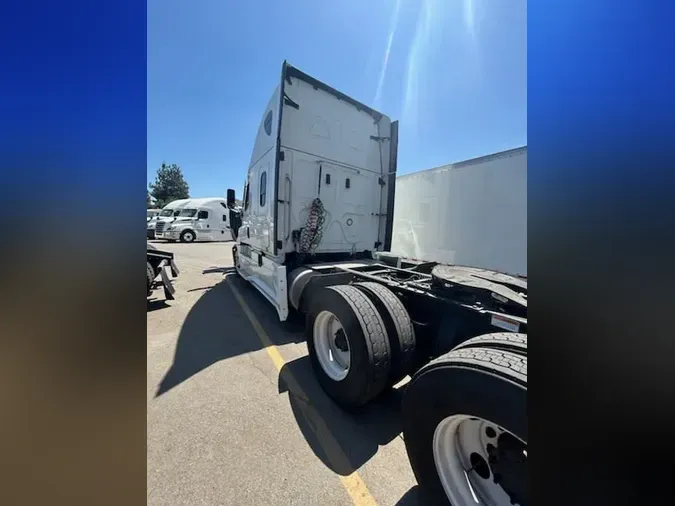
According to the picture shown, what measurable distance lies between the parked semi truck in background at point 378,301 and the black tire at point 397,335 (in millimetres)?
11

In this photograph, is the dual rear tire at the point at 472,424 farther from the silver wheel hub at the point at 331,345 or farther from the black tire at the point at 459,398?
the silver wheel hub at the point at 331,345

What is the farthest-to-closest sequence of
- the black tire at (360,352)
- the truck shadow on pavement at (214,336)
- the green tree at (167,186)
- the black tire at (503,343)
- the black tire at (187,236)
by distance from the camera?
the green tree at (167,186) → the black tire at (187,236) → the truck shadow on pavement at (214,336) → the black tire at (360,352) → the black tire at (503,343)

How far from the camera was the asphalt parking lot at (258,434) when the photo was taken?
194 cm

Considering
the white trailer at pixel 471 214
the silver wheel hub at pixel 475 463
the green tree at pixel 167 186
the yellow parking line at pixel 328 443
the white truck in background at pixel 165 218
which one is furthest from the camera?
the green tree at pixel 167 186

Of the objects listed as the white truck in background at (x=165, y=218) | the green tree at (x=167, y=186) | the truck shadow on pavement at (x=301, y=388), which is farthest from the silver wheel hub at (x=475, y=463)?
the green tree at (x=167, y=186)

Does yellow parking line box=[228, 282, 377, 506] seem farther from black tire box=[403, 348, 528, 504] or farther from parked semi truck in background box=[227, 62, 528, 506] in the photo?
black tire box=[403, 348, 528, 504]

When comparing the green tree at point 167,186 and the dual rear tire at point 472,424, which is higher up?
the green tree at point 167,186

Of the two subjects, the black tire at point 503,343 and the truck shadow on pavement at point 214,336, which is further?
the truck shadow on pavement at point 214,336

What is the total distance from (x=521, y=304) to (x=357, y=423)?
1.74 metres

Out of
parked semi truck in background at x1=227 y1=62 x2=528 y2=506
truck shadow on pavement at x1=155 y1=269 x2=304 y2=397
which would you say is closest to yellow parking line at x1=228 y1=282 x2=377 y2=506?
parked semi truck in background at x1=227 y1=62 x2=528 y2=506
